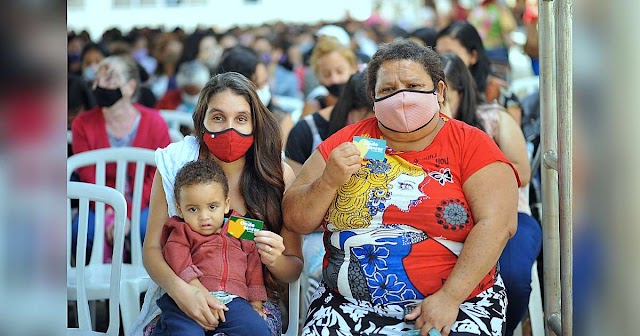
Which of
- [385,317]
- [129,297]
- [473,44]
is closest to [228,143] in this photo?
[385,317]

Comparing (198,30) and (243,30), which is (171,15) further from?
(198,30)

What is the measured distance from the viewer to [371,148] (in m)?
2.88

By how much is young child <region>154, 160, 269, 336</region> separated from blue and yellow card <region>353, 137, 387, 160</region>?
0.50 m

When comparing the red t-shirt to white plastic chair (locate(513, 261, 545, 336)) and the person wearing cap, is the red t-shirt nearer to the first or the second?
white plastic chair (locate(513, 261, 545, 336))

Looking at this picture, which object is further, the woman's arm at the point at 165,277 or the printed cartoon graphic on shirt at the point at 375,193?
the printed cartoon graphic on shirt at the point at 375,193

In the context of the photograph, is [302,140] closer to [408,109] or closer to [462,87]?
[462,87]

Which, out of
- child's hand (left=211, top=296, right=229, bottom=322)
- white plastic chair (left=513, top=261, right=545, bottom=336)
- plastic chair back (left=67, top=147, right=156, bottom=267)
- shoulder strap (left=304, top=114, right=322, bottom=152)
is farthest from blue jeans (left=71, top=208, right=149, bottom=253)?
white plastic chair (left=513, top=261, right=545, bottom=336)

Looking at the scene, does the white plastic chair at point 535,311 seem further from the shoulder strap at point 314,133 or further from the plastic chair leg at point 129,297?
the plastic chair leg at point 129,297

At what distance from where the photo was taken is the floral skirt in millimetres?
2881

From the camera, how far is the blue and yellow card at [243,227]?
9.41 feet

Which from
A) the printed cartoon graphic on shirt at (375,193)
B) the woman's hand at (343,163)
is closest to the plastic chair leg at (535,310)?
the printed cartoon graphic on shirt at (375,193)

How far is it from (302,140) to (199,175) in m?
1.40

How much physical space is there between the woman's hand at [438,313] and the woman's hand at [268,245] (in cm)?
51
